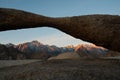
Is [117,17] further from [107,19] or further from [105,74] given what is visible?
[105,74]

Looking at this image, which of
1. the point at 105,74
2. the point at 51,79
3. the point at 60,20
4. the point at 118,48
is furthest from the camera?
the point at 60,20

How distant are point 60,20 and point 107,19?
4.01 ft

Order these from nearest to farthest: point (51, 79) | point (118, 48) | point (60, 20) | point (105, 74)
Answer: point (51, 79) → point (105, 74) → point (118, 48) → point (60, 20)

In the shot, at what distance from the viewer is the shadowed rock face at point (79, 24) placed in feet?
20.8

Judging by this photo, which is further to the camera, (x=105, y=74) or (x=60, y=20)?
(x=60, y=20)

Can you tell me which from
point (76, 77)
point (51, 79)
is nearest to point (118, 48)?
point (76, 77)

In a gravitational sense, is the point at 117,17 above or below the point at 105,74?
above

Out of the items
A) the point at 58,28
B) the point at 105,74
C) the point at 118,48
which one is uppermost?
the point at 58,28

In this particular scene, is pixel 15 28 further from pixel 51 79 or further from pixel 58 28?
pixel 51 79

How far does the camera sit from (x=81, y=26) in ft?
21.6

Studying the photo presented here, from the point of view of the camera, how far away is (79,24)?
6.63 m

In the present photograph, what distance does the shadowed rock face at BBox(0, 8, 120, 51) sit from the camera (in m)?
6.35

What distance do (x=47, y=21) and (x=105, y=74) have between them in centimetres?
211

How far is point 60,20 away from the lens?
684 centimetres
